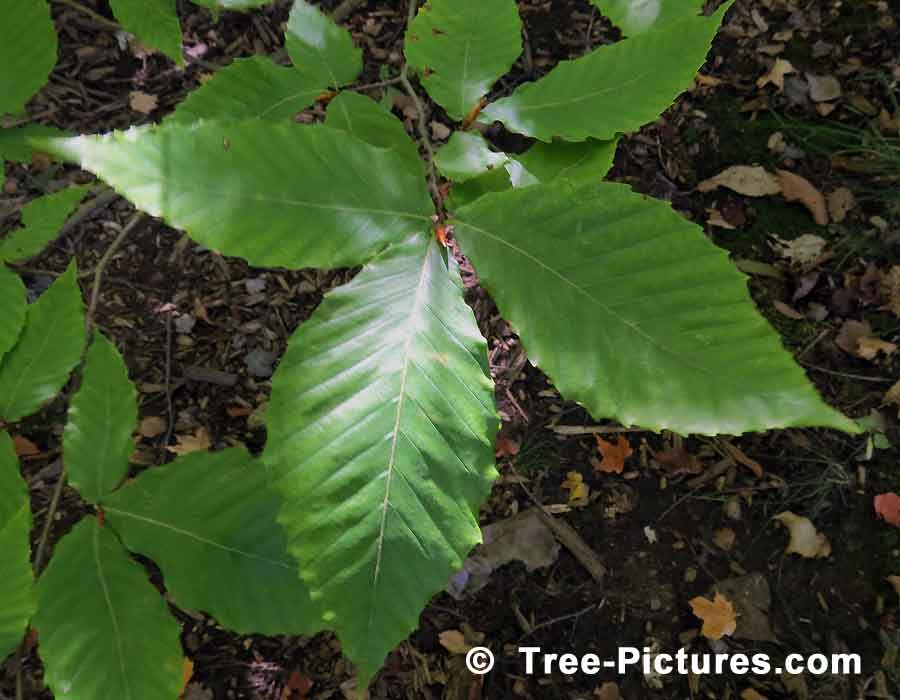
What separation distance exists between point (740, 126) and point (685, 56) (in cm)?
159

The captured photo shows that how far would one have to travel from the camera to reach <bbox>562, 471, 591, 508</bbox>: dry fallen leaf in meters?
1.99

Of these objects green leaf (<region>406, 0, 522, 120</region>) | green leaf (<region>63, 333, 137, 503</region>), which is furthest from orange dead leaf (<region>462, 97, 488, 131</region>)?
green leaf (<region>63, 333, 137, 503</region>)

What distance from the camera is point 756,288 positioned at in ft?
7.25

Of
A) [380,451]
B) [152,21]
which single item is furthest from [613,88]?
[152,21]

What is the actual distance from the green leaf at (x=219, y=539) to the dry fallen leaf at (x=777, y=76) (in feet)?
6.63

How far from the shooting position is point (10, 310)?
1227 mm

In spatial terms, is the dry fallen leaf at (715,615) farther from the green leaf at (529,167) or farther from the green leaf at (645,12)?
the green leaf at (645,12)

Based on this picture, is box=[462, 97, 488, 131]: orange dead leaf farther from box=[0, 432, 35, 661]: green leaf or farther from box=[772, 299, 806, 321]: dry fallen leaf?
box=[772, 299, 806, 321]: dry fallen leaf

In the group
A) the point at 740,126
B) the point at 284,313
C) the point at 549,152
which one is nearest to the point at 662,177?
the point at 740,126

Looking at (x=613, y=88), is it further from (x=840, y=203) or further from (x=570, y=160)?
(x=840, y=203)

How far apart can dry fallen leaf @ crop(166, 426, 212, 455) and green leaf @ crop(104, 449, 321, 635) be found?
0.79 meters

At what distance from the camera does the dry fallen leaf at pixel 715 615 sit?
75.3 inches
